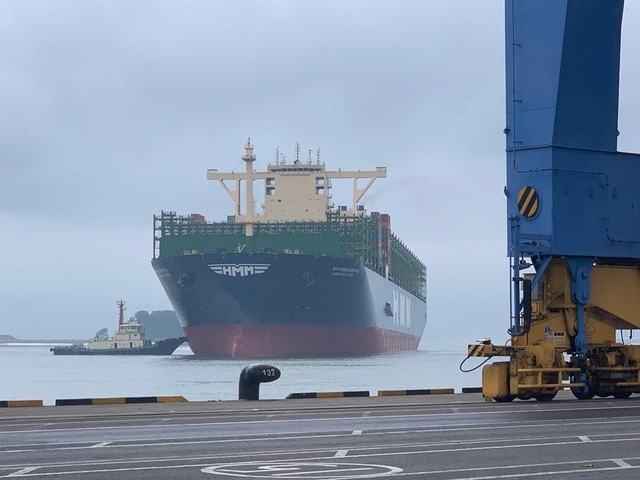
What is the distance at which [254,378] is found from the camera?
852 inches

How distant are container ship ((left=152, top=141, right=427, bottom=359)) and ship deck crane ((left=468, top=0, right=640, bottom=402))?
171ft

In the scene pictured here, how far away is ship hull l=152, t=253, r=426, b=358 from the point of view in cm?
7288

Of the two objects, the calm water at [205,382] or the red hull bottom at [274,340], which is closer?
the calm water at [205,382]

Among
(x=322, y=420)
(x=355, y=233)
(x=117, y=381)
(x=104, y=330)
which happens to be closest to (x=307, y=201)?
(x=355, y=233)

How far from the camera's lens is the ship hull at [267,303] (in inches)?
2869

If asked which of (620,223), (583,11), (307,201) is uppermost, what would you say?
(307,201)

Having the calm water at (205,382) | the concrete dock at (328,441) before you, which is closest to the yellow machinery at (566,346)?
the concrete dock at (328,441)

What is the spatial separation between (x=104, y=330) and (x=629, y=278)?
123359 millimetres

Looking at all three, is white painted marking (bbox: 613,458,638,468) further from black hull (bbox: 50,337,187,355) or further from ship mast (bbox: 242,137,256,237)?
black hull (bbox: 50,337,187,355)

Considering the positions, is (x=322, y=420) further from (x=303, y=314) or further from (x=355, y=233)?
(x=355, y=233)

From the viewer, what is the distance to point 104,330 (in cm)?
14025

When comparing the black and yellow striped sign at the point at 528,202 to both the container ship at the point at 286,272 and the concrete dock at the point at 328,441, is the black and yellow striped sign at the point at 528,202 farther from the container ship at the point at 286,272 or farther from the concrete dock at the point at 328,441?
the container ship at the point at 286,272

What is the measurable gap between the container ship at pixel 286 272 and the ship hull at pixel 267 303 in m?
0.07

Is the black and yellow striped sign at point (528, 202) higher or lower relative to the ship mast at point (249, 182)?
lower
